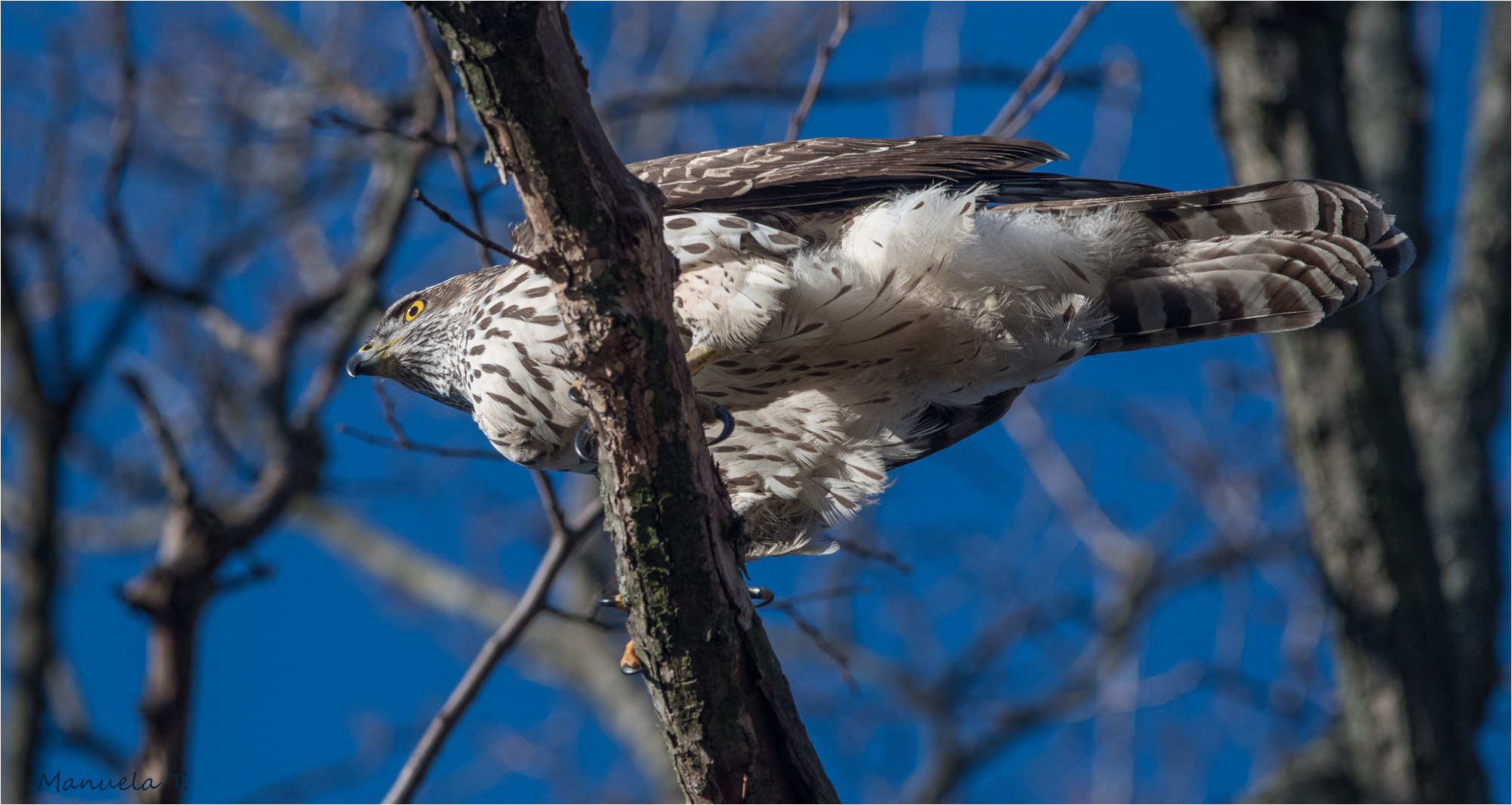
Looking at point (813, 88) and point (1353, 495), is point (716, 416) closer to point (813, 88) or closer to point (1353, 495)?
point (813, 88)

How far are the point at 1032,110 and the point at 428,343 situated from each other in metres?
2.36

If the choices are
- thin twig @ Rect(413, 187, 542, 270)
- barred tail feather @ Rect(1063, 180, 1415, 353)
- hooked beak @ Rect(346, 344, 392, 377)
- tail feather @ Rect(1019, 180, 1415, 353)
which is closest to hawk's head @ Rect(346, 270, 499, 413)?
hooked beak @ Rect(346, 344, 392, 377)

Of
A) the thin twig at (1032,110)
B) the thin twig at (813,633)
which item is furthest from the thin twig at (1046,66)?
the thin twig at (813,633)

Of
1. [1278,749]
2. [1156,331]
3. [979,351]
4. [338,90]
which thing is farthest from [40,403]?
[1278,749]

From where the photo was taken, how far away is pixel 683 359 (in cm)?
253

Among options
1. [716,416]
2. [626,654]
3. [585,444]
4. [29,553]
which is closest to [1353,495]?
[716,416]

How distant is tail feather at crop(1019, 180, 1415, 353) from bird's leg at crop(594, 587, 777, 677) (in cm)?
140

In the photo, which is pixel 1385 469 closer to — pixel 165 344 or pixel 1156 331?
pixel 1156 331

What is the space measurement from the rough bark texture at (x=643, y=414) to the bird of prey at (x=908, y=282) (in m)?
0.57

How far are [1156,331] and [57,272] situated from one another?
12.0 feet

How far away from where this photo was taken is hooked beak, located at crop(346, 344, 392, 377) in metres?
3.94

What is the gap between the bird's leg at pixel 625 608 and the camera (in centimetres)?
318

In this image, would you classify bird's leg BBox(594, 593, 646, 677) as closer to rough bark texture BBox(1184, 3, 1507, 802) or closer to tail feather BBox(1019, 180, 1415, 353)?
tail feather BBox(1019, 180, 1415, 353)

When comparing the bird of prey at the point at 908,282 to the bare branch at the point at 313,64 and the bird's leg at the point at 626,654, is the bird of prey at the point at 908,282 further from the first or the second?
the bare branch at the point at 313,64
